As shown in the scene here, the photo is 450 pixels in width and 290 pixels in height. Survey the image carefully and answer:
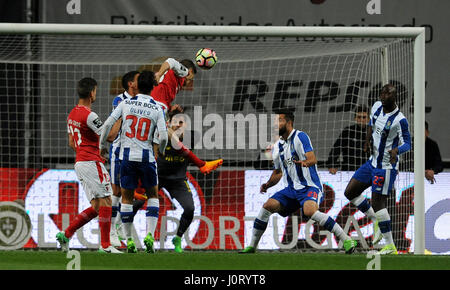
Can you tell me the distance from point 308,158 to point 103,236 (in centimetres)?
214

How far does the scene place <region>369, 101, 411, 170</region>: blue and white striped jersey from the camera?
373 inches

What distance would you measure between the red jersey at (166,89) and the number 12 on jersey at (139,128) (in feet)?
2.53

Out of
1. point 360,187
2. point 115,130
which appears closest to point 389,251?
point 360,187

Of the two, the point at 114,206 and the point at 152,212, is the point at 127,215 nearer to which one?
the point at 152,212

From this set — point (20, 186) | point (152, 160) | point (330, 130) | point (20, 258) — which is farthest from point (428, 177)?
point (20, 258)

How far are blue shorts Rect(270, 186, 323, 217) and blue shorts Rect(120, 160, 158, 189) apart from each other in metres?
1.43

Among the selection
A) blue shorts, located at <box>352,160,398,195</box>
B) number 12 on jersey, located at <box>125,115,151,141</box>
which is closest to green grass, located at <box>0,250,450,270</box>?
number 12 on jersey, located at <box>125,115,151,141</box>

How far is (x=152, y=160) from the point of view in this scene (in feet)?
27.8

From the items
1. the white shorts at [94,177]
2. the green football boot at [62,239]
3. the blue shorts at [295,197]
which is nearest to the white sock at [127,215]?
the white shorts at [94,177]

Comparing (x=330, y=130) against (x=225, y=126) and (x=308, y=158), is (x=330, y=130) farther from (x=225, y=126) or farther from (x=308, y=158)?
(x=308, y=158)

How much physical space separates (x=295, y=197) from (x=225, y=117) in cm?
305

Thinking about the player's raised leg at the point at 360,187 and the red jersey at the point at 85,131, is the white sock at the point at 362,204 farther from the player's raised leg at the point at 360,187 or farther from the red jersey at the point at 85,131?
the red jersey at the point at 85,131

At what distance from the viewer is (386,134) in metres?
9.59

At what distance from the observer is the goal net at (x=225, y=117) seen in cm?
1141
